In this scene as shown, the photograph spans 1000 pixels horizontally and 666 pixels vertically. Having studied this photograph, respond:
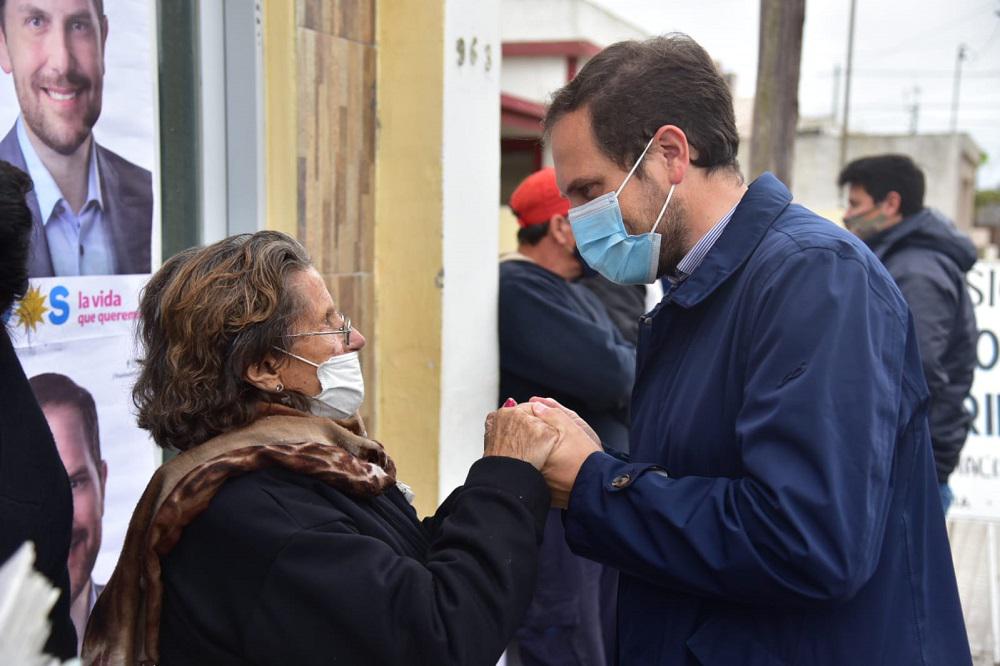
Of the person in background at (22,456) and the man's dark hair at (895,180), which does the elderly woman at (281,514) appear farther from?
the man's dark hair at (895,180)

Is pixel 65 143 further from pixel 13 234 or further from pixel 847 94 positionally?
pixel 847 94

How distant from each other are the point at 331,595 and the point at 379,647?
0.37ft

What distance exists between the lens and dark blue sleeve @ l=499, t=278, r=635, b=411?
3.59 metres

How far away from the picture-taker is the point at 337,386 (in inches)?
75.9

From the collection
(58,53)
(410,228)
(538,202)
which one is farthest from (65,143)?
(538,202)

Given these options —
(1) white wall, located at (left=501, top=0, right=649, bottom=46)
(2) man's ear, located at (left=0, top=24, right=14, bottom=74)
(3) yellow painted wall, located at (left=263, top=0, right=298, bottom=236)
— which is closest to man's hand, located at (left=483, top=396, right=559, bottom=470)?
(2) man's ear, located at (left=0, top=24, right=14, bottom=74)

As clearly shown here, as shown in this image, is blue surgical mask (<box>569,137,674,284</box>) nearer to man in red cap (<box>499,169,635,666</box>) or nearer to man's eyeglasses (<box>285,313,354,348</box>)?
man's eyeglasses (<box>285,313,354,348</box>)

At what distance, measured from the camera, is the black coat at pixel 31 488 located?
63.7 inches

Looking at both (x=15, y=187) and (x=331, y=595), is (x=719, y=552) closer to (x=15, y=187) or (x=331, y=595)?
(x=331, y=595)

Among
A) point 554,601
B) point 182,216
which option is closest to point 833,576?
point 554,601

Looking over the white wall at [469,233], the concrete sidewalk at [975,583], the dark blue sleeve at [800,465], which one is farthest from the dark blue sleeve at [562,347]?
the concrete sidewalk at [975,583]

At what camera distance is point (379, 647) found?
1.56m

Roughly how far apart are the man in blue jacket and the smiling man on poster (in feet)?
4.53

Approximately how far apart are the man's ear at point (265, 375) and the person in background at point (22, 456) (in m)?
0.36
